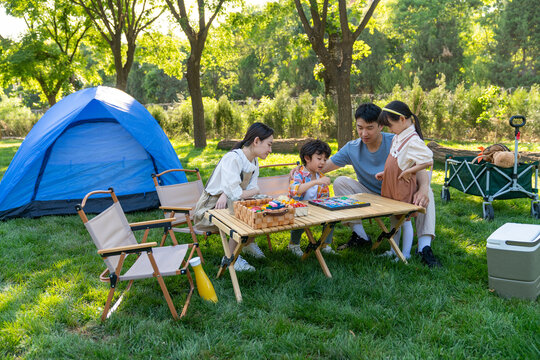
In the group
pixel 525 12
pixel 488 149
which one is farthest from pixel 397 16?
pixel 488 149

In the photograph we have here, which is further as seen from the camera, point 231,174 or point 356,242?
point 356,242

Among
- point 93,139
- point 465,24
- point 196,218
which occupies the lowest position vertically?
point 196,218

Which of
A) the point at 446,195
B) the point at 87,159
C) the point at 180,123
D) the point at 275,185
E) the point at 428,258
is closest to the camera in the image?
the point at 428,258

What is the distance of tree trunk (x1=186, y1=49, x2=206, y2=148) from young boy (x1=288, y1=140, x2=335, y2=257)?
358 inches

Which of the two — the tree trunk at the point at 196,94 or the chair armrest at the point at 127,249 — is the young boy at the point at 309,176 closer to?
the chair armrest at the point at 127,249

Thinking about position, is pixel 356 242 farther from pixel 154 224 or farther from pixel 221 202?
pixel 154 224

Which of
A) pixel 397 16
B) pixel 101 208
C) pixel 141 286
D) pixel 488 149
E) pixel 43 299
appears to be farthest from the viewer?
pixel 397 16

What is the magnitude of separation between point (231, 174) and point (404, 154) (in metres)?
1.57

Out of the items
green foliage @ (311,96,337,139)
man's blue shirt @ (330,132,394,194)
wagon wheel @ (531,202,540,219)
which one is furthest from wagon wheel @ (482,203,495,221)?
green foliage @ (311,96,337,139)

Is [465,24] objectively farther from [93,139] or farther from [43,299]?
[43,299]

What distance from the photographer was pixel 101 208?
6.08 m

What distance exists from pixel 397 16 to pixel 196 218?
101 feet

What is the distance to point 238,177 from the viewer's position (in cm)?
371

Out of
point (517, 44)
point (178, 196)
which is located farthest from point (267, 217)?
point (517, 44)
